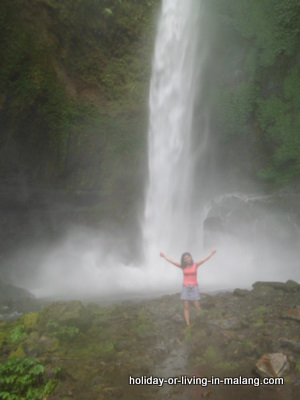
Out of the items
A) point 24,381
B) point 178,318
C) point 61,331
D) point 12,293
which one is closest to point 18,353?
point 61,331

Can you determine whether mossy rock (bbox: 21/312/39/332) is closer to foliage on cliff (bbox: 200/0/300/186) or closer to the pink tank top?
the pink tank top

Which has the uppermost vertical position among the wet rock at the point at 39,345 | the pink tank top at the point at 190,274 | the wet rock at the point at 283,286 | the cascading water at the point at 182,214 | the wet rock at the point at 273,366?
the cascading water at the point at 182,214

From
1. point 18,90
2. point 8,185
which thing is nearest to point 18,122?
point 18,90

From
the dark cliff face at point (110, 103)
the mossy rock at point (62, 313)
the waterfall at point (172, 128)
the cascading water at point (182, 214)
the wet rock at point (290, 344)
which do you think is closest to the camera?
the wet rock at point (290, 344)

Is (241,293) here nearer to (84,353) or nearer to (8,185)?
(84,353)

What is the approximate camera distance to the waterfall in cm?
1672

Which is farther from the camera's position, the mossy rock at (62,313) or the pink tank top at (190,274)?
the mossy rock at (62,313)

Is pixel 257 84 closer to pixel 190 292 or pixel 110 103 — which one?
pixel 110 103

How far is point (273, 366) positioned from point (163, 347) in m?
1.72

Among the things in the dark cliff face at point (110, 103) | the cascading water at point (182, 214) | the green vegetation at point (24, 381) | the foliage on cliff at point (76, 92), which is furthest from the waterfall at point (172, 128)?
the green vegetation at point (24, 381)

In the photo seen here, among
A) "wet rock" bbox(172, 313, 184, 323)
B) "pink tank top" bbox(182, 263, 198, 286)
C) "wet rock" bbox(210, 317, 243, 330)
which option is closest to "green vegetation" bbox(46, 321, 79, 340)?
"wet rock" bbox(172, 313, 184, 323)

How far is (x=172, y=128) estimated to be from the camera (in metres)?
17.1

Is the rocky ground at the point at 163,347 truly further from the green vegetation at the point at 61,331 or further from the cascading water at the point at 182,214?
the cascading water at the point at 182,214

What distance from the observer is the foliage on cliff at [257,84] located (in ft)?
53.1
